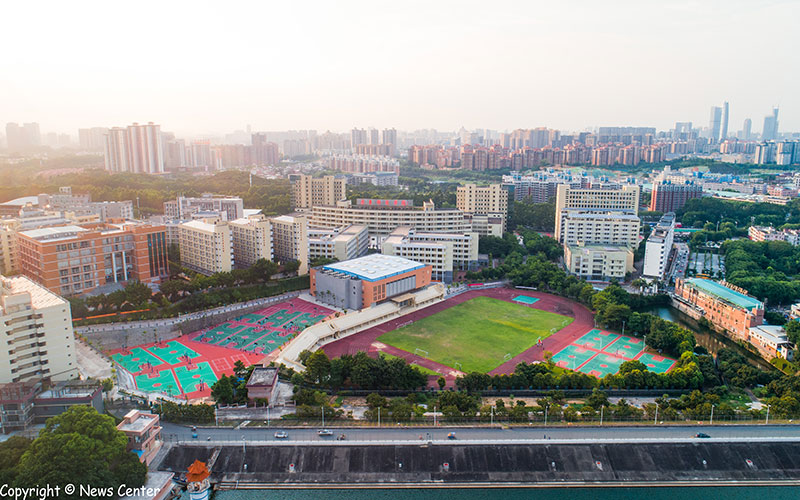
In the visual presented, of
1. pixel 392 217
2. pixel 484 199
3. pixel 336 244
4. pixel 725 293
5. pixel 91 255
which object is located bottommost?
pixel 725 293

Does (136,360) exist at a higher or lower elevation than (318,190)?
lower

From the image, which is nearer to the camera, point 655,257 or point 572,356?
point 572,356

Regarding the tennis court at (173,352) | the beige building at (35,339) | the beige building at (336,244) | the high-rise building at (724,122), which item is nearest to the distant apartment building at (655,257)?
the beige building at (336,244)

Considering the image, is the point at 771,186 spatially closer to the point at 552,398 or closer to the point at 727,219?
the point at 727,219

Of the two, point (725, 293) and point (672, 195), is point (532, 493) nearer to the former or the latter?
point (725, 293)

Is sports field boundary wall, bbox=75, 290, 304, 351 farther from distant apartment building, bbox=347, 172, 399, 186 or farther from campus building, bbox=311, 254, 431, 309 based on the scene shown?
distant apartment building, bbox=347, 172, 399, 186

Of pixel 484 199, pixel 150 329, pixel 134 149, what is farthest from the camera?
pixel 134 149

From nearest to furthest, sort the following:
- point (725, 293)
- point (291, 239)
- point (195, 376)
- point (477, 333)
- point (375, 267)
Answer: point (195, 376) < point (477, 333) < point (725, 293) < point (375, 267) < point (291, 239)

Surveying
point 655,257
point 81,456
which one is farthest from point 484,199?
point 81,456
